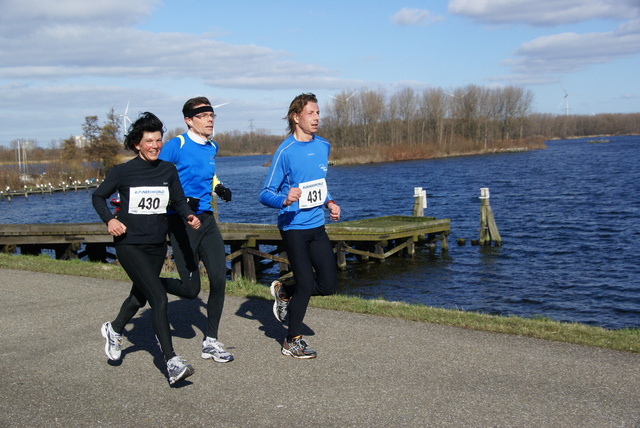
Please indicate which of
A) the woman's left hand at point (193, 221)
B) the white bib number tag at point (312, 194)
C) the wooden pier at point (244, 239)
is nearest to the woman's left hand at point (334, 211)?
the white bib number tag at point (312, 194)

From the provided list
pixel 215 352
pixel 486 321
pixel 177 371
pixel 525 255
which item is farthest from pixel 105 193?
pixel 525 255

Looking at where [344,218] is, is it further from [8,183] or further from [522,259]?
[8,183]

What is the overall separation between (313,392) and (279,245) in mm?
14398

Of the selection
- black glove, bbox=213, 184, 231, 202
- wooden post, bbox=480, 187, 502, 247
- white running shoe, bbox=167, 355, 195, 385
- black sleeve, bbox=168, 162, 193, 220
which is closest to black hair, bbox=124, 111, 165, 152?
black sleeve, bbox=168, 162, 193, 220

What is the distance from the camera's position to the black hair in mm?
5477

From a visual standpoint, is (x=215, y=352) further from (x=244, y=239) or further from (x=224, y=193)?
(x=244, y=239)

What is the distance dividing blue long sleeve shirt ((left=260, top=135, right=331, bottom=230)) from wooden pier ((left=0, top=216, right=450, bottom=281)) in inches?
441

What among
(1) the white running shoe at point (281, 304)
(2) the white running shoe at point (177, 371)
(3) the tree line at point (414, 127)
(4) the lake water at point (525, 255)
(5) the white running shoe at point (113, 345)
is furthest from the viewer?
(3) the tree line at point (414, 127)

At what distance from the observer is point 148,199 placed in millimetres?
5457

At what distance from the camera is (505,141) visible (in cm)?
12788

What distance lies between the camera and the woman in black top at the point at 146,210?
17.7ft

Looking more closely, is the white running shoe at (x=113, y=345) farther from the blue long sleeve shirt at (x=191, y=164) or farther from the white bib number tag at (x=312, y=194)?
the white bib number tag at (x=312, y=194)

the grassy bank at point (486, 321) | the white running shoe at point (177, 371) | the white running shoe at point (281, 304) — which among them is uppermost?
the white running shoe at point (281, 304)

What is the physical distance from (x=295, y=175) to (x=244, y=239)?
1188cm
